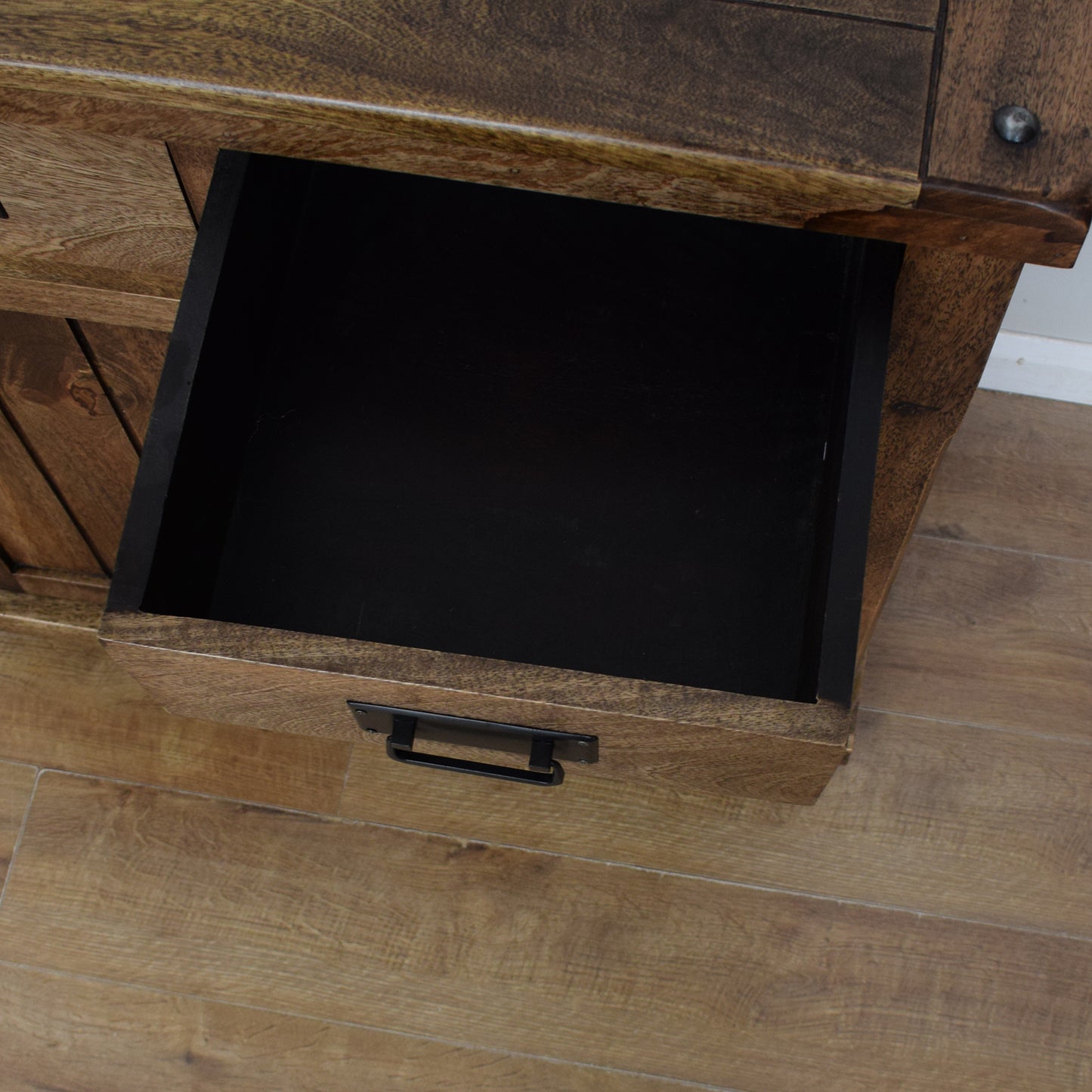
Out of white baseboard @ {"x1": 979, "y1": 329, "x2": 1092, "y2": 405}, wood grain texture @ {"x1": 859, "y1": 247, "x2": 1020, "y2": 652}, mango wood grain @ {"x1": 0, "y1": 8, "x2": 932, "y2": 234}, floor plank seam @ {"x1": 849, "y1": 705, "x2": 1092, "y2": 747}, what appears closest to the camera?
mango wood grain @ {"x1": 0, "y1": 8, "x2": 932, "y2": 234}

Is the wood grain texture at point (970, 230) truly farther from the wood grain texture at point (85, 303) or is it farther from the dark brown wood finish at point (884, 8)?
the wood grain texture at point (85, 303)

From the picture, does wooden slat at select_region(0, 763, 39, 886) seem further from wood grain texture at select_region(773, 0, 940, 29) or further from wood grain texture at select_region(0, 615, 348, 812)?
wood grain texture at select_region(773, 0, 940, 29)

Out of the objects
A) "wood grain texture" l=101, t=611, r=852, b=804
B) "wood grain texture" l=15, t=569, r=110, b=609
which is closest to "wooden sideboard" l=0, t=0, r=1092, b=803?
"wood grain texture" l=101, t=611, r=852, b=804

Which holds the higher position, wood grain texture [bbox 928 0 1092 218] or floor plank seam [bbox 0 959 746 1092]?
wood grain texture [bbox 928 0 1092 218]

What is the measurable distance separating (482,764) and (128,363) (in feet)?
1.21

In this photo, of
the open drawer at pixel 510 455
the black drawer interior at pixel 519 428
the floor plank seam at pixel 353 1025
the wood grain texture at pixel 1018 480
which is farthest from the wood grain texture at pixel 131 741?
the wood grain texture at pixel 1018 480

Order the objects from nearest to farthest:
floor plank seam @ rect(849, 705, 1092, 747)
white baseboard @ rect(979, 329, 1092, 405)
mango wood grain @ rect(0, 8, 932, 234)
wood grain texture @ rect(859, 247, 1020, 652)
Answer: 1. mango wood grain @ rect(0, 8, 932, 234)
2. wood grain texture @ rect(859, 247, 1020, 652)
3. floor plank seam @ rect(849, 705, 1092, 747)
4. white baseboard @ rect(979, 329, 1092, 405)

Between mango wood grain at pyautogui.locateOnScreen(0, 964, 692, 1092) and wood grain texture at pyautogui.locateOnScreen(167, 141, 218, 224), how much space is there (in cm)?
74

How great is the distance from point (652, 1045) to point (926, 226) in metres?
0.80

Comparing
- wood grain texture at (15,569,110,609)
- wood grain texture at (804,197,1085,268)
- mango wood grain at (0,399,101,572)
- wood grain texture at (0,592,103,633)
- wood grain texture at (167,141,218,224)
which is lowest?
wood grain texture at (0,592,103,633)

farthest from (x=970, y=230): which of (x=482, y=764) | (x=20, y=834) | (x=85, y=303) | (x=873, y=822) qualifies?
(x=20, y=834)

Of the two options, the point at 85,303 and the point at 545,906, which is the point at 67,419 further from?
the point at 545,906

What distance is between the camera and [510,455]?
75 centimetres

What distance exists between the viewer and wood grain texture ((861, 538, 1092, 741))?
113cm
